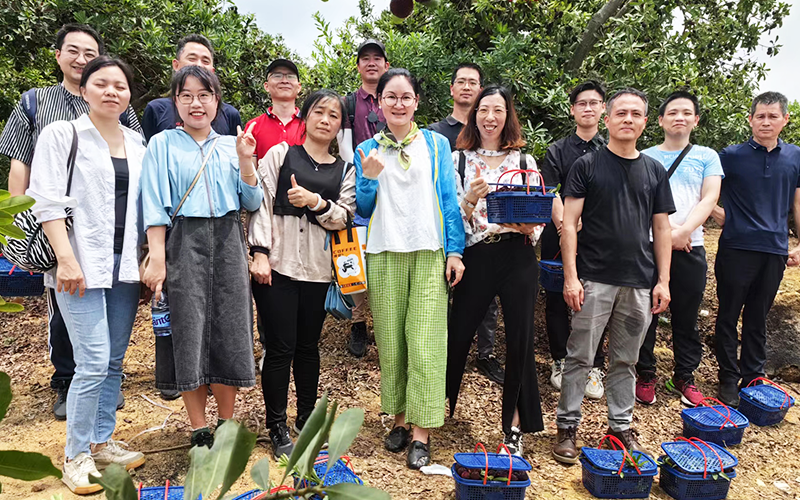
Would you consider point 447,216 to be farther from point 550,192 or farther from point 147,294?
point 147,294

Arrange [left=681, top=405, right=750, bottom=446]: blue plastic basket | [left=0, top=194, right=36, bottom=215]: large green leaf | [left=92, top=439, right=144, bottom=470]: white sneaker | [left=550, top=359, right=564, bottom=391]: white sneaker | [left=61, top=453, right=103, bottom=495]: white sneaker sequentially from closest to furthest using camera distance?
[left=0, top=194, right=36, bottom=215]: large green leaf, [left=61, top=453, right=103, bottom=495]: white sneaker, [left=92, top=439, right=144, bottom=470]: white sneaker, [left=681, top=405, right=750, bottom=446]: blue plastic basket, [left=550, top=359, right=564, bottom=391]: white sneaker

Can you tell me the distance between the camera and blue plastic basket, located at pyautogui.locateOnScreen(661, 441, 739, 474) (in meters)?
3.06

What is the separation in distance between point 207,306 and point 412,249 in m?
1.10

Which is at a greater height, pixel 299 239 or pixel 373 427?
pixel 299 239

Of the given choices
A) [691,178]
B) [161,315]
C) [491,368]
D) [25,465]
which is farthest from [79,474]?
[691,178]

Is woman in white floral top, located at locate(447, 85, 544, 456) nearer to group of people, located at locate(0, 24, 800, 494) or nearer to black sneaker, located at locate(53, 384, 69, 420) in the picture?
group of people, located at locate(0, 24, 800, 494)

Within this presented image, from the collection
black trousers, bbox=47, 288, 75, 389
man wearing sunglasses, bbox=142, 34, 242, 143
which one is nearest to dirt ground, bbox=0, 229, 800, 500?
black trousers, bbox=47, 288, 75, 389

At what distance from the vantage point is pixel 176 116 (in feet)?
11.1

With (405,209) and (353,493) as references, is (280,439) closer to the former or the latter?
(405,209)

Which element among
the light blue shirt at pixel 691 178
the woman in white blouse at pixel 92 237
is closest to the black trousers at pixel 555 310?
the light blue shirt at pixel 691 178

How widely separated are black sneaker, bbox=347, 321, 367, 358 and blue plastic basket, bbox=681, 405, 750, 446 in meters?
2.44

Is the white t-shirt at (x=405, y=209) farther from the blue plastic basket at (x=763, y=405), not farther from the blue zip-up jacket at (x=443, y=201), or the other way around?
the blue plastic basket at (x=763, y=405)

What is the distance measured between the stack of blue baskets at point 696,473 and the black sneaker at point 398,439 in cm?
145

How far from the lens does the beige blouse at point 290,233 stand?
300 cm
